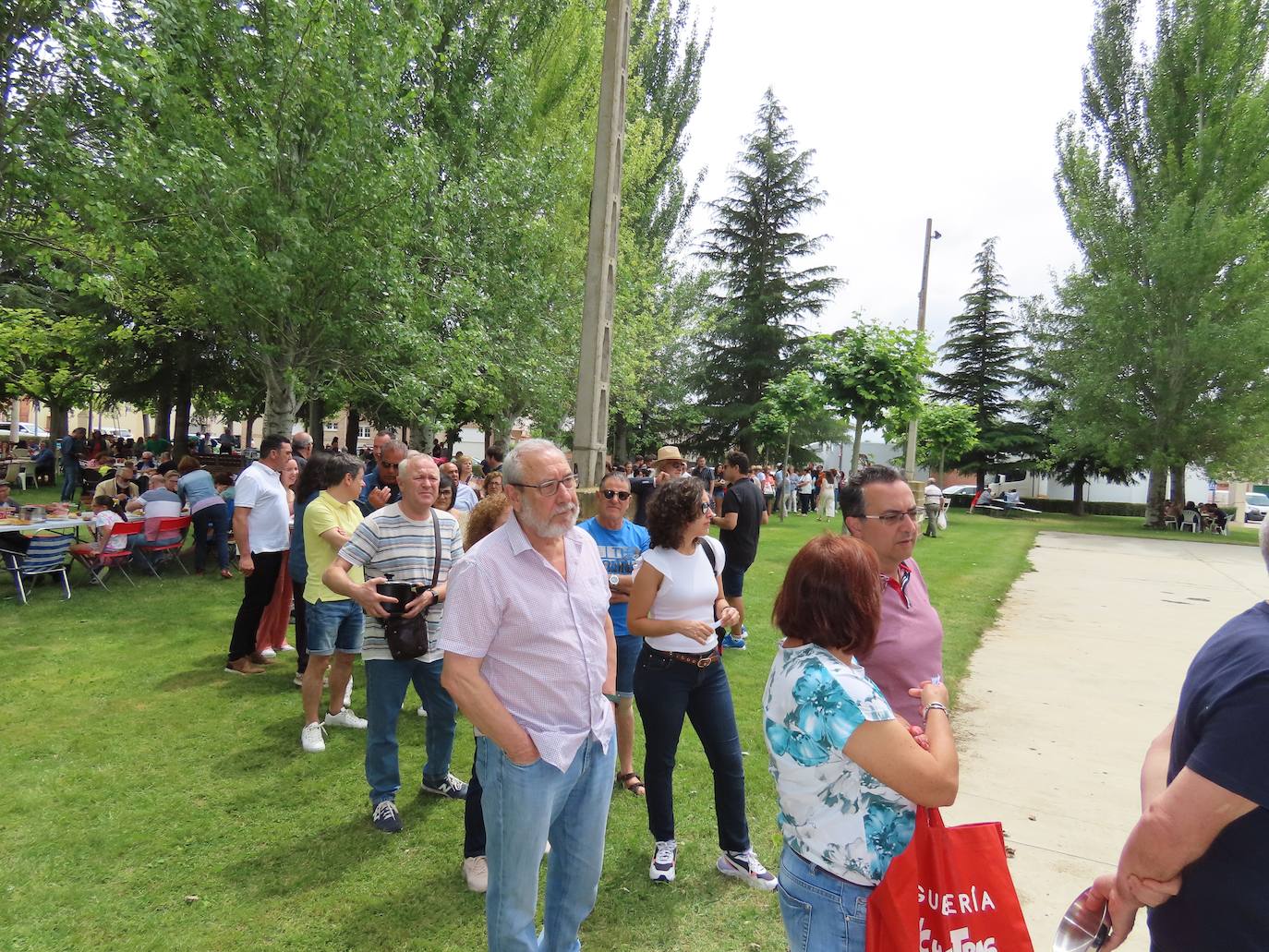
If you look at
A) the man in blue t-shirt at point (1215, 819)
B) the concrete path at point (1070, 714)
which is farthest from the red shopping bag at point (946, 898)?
the concrete path at point (1070, 714)

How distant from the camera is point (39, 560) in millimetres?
8656

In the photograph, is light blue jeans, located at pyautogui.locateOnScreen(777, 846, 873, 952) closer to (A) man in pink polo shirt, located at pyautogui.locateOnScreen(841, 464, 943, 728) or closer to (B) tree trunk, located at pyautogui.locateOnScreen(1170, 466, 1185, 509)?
(A) man in pink polo shirt, located at pyautogui.locateOnScreen(841, 464, 943, 728)

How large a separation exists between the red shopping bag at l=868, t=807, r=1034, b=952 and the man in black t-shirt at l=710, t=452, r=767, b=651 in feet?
16.7

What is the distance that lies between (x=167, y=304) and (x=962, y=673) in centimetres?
1392

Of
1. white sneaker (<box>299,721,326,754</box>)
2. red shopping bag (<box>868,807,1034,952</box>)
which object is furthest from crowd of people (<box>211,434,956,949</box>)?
white sneaker (<box>299,721,326,754</box>)

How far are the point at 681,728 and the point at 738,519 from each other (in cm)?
374

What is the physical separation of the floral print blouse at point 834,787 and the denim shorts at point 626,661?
A: 8.02 ft

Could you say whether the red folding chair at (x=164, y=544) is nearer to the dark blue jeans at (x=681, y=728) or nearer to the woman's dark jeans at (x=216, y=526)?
the woman's dark jeans at (x=216, y=526)

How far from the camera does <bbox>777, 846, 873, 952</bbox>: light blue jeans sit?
1.91m

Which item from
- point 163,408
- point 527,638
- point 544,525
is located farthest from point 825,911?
point 163,408

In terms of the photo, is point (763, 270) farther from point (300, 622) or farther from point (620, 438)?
point (300, 622)

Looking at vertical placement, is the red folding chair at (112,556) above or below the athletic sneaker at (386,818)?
above

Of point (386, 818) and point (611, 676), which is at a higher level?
point (611, 676)

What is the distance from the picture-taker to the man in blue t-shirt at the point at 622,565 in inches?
167
